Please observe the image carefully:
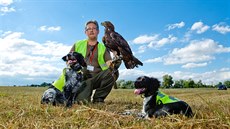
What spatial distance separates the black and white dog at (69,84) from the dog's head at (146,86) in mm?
2338

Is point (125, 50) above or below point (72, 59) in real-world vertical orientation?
above

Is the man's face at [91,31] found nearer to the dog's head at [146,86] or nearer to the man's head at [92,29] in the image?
the man's head at [92,29]

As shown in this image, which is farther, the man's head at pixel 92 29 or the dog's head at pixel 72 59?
the man's head at pixel 92 29

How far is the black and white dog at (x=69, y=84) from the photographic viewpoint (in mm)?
8055

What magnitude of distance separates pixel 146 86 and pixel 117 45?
299 centimetres

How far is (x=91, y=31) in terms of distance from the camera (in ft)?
29.3

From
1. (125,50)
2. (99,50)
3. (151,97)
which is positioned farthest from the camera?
(99,50)

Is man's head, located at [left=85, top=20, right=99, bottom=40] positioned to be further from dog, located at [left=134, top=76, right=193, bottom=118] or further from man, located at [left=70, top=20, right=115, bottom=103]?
dog, located at [left=134, top=76, right=193, bottom=118]

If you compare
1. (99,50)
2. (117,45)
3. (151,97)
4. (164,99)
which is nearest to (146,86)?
(151,97)

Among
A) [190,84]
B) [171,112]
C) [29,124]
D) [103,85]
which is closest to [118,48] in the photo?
[103,85]

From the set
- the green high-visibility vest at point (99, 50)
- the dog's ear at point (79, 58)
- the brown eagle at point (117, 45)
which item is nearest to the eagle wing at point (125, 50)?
the brown eagle at point (117, 45)

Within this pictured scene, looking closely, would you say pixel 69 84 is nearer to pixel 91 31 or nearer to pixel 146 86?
pixel 91 31

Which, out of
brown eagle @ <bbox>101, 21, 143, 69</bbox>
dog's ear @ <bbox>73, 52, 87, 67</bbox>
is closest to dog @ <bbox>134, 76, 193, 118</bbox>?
dog's ear @ <bbox>73, 52, 87, 67</bbox>

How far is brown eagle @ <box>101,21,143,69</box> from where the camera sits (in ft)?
28.7
